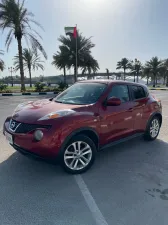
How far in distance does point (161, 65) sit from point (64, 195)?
52974 millimetres

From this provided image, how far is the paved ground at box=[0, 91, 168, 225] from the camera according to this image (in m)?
2.34

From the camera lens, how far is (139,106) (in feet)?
14.8

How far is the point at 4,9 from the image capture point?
67.0 ft

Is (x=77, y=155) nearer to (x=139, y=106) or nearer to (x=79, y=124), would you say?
(x=79, y=124)

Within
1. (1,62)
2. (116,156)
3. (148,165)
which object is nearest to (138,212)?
(148,165)

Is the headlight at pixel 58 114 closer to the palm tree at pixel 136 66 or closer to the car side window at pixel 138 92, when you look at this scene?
the car side window at pixel 138 92

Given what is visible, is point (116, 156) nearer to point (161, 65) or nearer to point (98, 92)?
point (98, 92)

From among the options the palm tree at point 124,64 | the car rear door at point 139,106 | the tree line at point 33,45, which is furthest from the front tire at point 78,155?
the palm tree at point 124,64

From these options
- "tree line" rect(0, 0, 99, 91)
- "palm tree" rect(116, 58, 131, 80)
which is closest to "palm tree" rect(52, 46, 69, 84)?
"tree line" rect(0, 0, 99, 91)

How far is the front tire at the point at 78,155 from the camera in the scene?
3.22 m

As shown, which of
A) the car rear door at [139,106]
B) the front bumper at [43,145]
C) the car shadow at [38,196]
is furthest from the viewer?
the car rear door at [139,106]

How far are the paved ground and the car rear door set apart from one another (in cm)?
77

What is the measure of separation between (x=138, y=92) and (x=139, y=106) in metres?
0.42

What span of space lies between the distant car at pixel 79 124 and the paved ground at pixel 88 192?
38 cm
